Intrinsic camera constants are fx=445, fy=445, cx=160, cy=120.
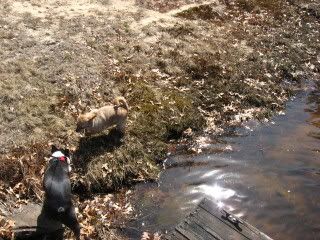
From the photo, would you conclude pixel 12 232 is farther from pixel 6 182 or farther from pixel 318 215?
pixel 318 215

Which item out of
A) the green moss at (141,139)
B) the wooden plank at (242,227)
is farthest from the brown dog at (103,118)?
the wooden plank at (242,227)

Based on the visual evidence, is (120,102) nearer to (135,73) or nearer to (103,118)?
(103,118)

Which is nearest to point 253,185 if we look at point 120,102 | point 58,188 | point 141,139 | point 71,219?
point 141,139

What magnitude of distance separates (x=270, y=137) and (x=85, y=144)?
16.7 feet

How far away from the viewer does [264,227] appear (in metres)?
9.70

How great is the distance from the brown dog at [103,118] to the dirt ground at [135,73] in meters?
0.49

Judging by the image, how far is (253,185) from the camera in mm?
10672

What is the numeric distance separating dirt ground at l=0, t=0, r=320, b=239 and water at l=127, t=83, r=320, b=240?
63 centimetres

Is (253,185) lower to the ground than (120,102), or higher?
lower

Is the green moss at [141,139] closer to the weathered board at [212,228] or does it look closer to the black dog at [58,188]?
the weathered board at [212,228]

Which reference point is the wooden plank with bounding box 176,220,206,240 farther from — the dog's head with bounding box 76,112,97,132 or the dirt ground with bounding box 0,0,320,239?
the dog's head with bounding box 76,112,97,132

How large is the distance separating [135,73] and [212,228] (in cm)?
614

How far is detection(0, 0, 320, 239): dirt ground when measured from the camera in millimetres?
10445

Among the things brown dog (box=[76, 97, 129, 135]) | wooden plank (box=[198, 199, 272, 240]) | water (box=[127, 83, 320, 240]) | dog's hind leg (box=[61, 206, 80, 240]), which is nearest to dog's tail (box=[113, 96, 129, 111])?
brown dog (box=[76, 97, 129, 135])
